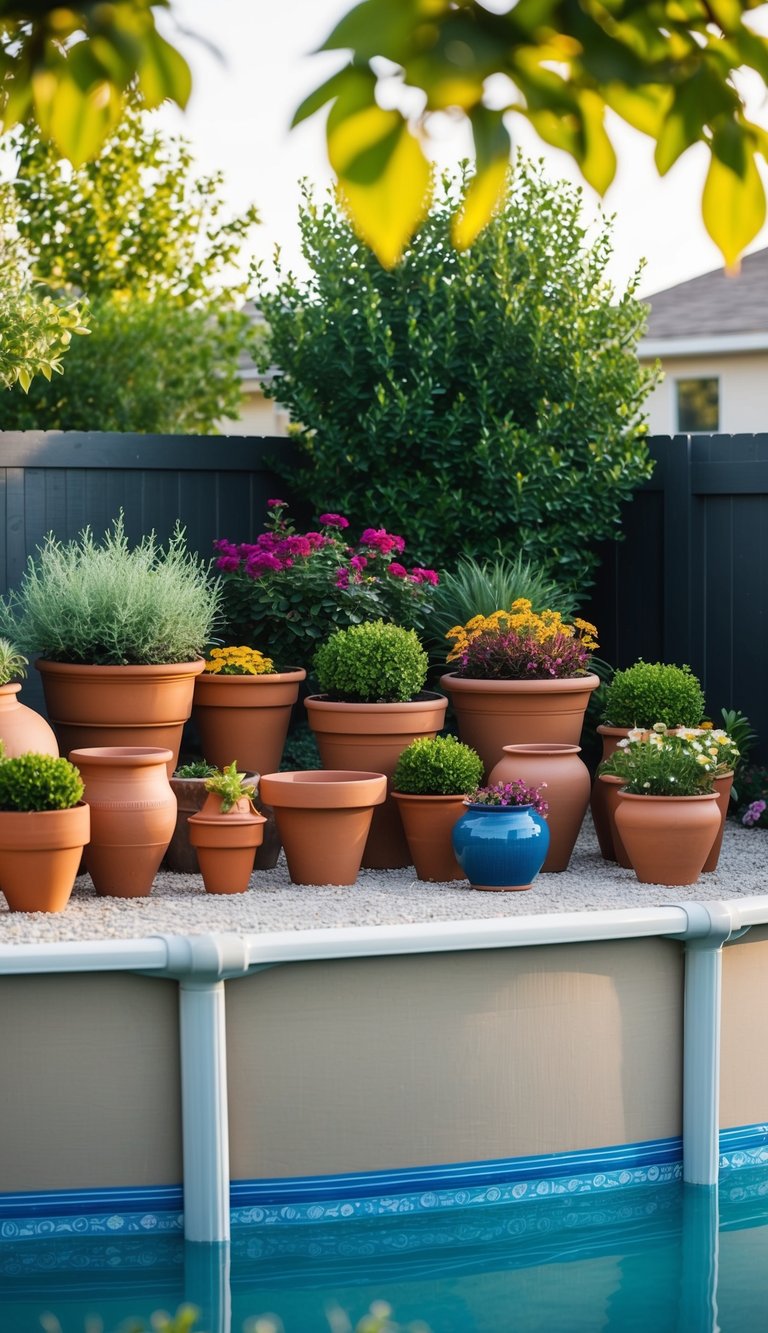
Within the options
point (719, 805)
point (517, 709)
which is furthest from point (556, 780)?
point (719, 805)

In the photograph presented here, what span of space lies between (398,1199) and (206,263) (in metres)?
9.81

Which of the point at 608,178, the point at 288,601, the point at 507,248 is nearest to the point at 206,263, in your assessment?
the point at 507,248

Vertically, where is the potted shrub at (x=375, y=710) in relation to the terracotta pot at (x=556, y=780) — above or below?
above

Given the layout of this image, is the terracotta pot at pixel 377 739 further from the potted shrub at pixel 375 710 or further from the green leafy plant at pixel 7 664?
the green leafy plant at pixel 7 664

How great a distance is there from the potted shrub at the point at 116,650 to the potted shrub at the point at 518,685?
3.58 ft

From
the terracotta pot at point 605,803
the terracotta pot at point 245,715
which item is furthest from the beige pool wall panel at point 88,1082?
the terracotta pot at point 605,803

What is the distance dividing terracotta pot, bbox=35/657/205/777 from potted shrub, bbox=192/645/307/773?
19 cm

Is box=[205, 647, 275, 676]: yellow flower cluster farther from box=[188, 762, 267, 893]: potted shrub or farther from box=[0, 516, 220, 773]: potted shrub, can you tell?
box=[188, 762, 267, 893]: potted shrub

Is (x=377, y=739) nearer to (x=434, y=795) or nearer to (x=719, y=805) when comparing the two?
(x=434, y=795)

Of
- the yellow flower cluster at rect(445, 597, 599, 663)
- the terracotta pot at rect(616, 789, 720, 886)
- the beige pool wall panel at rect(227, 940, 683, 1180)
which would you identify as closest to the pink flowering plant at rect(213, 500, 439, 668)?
the yellow flower cluster at rect(445, 597, 599, 663)

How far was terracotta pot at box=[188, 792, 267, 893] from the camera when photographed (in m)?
5.40

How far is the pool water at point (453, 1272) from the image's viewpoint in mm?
3646

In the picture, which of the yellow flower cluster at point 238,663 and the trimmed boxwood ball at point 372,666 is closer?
the trimmed boxwood ball at point 372,666

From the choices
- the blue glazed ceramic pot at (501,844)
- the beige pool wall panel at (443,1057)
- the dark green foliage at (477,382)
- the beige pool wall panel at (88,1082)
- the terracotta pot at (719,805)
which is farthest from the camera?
the dark green foliage at (477,382)
